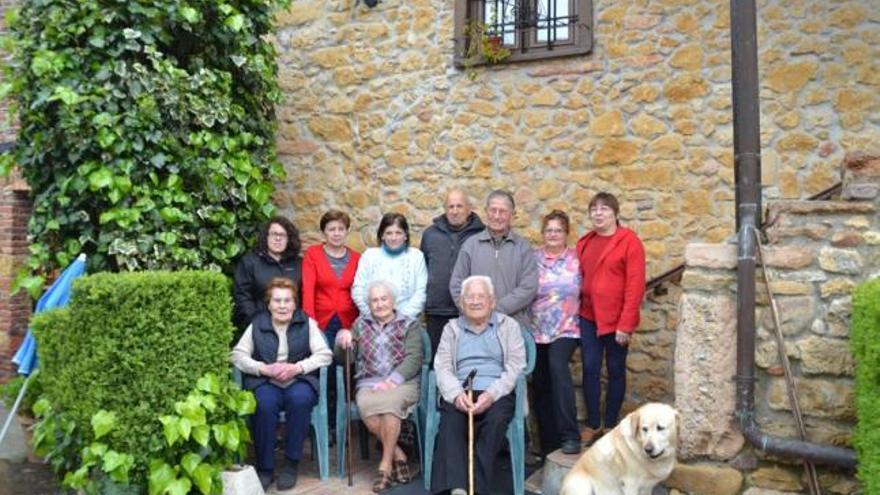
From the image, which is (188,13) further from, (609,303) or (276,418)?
(609,303)

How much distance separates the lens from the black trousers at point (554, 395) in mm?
4492

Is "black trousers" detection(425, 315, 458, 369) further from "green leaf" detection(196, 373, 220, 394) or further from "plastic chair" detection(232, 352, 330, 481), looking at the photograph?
"green leaf" detection(196, 373, 220, 394)

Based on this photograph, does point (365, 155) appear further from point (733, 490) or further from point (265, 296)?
point (733, 490)

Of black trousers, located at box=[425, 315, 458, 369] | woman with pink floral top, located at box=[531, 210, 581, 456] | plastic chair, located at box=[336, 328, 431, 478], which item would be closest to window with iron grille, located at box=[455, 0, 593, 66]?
woman with pink floral top, located at box=[531, 210, 581, 456]

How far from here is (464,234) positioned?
5.14 metres

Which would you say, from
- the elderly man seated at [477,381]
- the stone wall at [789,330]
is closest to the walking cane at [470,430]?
the elderly man seated at [477,381]

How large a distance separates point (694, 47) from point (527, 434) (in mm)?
2666

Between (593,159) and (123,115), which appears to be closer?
(123,115)

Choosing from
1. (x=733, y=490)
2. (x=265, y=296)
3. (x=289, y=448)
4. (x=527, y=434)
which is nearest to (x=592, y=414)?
(x=527, y=434)

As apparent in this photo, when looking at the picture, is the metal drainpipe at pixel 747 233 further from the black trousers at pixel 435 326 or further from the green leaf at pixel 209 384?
the green leaf at pixel 209 384

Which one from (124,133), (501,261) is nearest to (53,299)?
(124,133)

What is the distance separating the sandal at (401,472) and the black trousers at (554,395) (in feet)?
2.78

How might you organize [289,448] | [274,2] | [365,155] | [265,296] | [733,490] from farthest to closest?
[365,155] → [274,2] → [265,296] → [289,448] → [733,490]

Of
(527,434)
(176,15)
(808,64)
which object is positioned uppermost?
(176,15)
